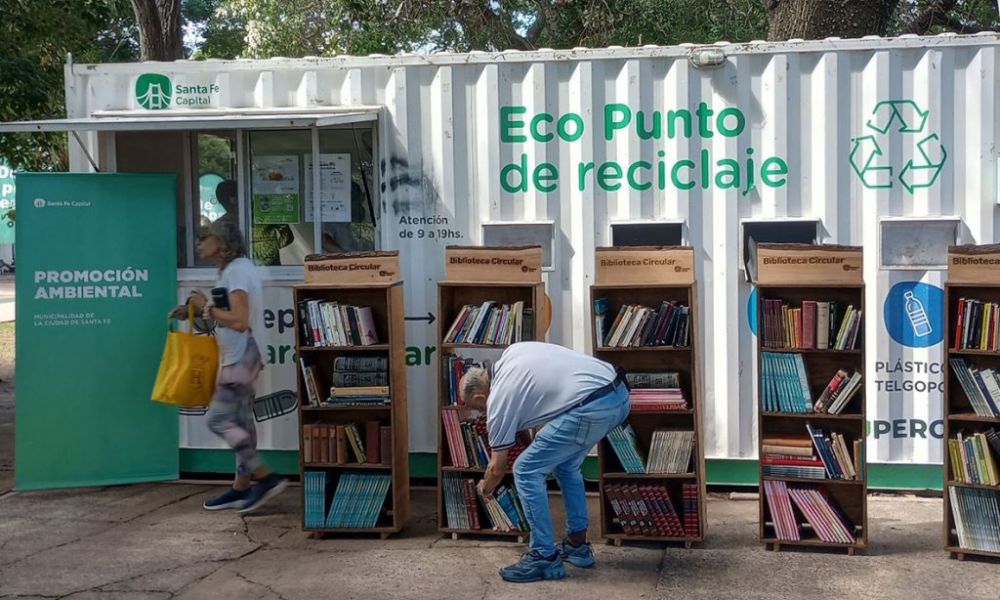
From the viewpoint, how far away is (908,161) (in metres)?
7.56

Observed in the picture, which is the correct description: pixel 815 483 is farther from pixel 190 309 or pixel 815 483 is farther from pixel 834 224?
pixel 190 309

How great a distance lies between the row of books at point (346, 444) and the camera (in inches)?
278

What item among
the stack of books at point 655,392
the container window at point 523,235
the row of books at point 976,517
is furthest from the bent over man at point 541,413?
the row of books at point 976,517

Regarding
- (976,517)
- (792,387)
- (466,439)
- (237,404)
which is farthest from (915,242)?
(237,404)

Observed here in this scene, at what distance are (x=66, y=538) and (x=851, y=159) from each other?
226 inches

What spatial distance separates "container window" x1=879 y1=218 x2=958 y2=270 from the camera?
7539 millimetres

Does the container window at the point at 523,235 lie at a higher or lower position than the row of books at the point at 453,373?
higher

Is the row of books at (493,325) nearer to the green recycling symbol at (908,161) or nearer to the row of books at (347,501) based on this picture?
the row of books at (347,501)

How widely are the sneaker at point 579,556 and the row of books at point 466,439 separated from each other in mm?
853

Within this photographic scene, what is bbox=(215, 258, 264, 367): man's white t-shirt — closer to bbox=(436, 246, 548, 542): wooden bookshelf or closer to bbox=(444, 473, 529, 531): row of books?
bbox=(436, 246, 548, 542): wooden bookshelf

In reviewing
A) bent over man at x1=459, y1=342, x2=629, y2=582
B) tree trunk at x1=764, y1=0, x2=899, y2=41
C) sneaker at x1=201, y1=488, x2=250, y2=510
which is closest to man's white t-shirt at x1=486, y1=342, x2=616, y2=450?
bent over man at x1=459, y1=342, x2=629, y2=582

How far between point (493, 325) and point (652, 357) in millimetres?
1028

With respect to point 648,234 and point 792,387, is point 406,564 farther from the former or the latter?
point 648,234

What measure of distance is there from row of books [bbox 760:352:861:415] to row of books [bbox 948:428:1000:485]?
0.65 metres
